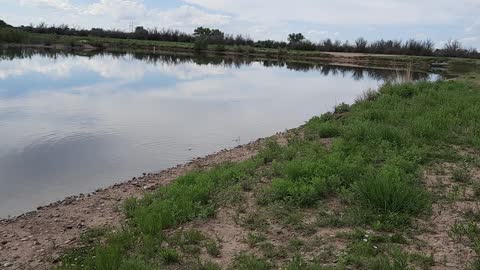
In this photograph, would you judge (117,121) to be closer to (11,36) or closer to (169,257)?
(169,257)

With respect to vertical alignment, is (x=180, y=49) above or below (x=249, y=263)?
above

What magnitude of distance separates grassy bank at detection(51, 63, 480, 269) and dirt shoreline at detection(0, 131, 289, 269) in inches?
12.3

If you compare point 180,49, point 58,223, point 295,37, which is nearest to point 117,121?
point 58,223

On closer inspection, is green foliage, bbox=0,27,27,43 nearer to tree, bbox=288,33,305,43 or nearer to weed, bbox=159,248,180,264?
tree, bbox=288,33,305,43

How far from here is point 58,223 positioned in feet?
21.2

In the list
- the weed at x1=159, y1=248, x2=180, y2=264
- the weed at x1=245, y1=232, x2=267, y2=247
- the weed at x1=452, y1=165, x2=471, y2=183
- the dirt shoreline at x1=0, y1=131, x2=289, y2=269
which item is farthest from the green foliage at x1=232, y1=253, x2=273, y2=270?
the weed at x1=452, y1=165, x2=471, y2=183

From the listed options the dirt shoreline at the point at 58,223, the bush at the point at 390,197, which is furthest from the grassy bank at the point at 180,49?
the bush at the point at 390,197

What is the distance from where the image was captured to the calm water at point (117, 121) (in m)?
9.81

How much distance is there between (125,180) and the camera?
9.52 meters

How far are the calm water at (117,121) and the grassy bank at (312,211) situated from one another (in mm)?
3300

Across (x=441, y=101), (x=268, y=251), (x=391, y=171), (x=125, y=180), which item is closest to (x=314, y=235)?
(x=268, y=251)

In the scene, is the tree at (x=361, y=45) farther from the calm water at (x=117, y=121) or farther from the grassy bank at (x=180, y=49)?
the calm water at (x=117, y=121)

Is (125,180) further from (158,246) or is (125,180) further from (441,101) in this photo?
(441,101)

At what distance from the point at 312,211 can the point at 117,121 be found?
1092 centimetres
